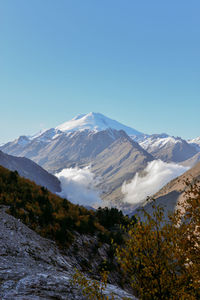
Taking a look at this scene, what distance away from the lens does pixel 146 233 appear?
682 centimetres

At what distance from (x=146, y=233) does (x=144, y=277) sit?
150 cm

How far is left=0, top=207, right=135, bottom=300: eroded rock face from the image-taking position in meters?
7.21

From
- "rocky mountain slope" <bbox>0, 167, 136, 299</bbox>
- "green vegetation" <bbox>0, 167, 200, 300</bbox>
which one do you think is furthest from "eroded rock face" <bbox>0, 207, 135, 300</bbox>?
"green vegetation" <bbox>0, 167, 200, 300</bbox>

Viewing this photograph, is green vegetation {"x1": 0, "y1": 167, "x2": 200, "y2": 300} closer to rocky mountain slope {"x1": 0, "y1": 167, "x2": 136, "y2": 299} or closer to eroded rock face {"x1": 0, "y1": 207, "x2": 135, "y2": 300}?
eroded rock face {"x1": 0, "y1": 207, "x2": 135, "y2": 300}

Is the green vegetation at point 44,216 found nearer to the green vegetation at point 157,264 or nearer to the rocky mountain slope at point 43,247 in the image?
the rocky mountain slope at point 43,247

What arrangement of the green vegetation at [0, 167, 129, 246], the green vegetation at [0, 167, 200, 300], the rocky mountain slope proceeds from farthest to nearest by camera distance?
the green vegetation at [0, 167, 129, 246]
the rocky mountain slope
the green vegetation at [0, 167, 200, 300]

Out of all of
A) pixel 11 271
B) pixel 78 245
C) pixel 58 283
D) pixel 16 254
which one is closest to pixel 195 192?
pixel 58 283

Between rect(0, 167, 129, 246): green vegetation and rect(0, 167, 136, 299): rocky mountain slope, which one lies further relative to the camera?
rect(0, 167, 129, 246): green vegetation

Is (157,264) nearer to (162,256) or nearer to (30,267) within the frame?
(162,256)

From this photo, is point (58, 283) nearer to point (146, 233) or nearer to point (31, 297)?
point (31, 297)

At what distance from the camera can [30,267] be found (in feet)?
31.4

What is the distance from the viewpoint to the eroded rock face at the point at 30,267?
284 inches

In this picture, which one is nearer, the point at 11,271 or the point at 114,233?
the point at 11,271

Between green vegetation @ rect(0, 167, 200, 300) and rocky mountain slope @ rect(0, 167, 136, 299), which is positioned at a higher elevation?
green vegetation @ rect(0, 167, 200, 300)
